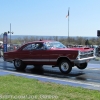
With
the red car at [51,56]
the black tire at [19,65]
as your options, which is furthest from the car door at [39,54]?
the black tire at [19,65]

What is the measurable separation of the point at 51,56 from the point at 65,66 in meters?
0.95

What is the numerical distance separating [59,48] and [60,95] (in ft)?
22.7

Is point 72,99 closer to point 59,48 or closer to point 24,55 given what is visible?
point 59,48

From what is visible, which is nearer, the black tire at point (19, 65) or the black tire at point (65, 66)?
the black tire at point (65, 66)

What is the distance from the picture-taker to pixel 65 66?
12766 millimetres

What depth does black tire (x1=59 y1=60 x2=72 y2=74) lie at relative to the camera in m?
12.6

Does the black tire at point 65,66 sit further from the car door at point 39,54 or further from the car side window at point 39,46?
the car side window at point 39,46

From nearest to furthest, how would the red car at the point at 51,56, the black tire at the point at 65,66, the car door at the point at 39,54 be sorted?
the red car at the point at 51,56 < the black tire at the point at 65,66 < the car door at the point at 39,54

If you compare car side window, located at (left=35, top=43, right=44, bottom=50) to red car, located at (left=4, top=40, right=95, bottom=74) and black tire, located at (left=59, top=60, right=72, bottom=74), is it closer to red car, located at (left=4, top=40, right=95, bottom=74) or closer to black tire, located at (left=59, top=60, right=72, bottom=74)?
red car, located at (left=4, top=40, right=95, bottom=74)

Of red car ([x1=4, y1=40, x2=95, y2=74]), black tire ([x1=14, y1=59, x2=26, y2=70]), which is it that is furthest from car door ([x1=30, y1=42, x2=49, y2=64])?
black tire ([x1=14, y1=59, x2=26, y2=70])

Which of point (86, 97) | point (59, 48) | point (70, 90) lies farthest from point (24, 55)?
point (86, 97)

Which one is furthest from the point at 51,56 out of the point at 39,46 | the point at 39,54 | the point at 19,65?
the point at 19,65

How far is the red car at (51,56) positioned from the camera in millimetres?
12391

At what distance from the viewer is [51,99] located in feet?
19.8
